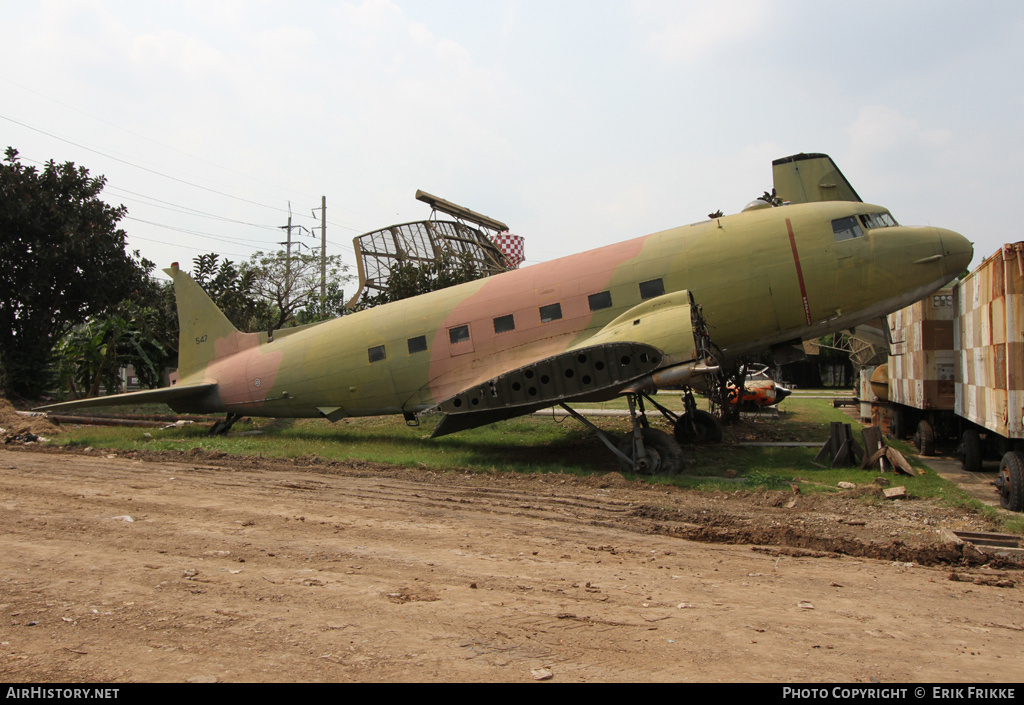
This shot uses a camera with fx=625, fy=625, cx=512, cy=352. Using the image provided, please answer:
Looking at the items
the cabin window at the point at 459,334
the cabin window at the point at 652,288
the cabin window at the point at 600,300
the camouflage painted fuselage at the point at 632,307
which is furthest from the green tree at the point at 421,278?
the cabin window at the point at 652,288

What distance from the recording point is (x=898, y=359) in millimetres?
16938

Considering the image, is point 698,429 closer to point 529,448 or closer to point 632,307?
point 529,448

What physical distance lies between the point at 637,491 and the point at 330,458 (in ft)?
23.8

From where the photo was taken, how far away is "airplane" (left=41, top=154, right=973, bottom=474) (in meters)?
12.3

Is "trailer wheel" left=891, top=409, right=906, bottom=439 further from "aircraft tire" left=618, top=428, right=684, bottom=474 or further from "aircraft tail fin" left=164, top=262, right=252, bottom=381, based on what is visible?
"aircraft tail fin" left=164, top=262, right=252, bottom=381

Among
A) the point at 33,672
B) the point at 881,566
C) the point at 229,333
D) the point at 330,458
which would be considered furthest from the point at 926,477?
the point at 229,333

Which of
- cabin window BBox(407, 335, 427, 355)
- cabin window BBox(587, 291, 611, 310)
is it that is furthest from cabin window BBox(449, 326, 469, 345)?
cabin window BBox(587, 291, 611, 310)

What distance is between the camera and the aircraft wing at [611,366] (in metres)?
11.7

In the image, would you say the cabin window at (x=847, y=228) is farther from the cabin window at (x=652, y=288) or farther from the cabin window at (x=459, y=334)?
the cabin window at (x=459, y=334)

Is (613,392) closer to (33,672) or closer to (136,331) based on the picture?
(33,672)

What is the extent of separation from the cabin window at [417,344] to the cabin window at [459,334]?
749 millimetres

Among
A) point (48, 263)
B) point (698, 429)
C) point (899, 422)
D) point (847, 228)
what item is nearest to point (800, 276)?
point (847, 228)

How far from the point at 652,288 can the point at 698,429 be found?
17.3ft

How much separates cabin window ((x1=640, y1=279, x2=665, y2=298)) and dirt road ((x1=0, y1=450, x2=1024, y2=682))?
479 cm
